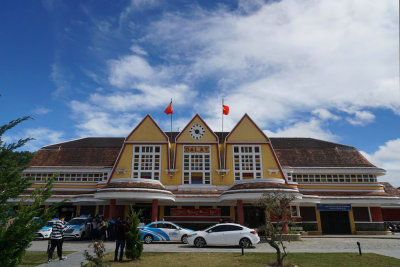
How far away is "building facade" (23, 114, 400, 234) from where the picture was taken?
27.9 m

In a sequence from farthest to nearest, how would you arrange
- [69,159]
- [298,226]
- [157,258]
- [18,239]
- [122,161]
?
[69,159]
[122,161]
[298,226]
[157,258]
[18,239]

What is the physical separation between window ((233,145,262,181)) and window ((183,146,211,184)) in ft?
9.65

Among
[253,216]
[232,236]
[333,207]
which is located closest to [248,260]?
[232,236]

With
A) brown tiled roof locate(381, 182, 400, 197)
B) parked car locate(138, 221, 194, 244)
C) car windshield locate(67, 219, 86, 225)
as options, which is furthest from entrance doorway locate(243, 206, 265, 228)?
brown tiled roof locate(381, 182, 400, 197)

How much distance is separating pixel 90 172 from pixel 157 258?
21.4 meters

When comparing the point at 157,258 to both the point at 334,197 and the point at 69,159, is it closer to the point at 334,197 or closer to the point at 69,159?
the point at 334,197

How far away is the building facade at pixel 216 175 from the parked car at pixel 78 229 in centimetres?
486

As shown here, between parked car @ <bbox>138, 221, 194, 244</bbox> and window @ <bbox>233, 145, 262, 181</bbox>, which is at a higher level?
window @ <bbox>233, 145, 262, 181</bbox>

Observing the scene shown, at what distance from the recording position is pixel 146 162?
30016 millimetres

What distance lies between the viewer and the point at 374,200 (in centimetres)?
2806

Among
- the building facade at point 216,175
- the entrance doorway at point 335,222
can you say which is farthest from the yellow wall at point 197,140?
the entrance doorway at point 335,222

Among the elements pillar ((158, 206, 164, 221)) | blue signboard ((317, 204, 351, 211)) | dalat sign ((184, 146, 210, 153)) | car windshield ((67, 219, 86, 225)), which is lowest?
car windshield ((67, 219, 86, 225))

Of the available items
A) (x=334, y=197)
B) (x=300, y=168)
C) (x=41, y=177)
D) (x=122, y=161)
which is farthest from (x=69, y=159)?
(x=334, y=197)

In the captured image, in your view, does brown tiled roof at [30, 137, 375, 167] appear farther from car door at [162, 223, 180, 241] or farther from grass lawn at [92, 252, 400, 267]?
grass lawn at [92, 252, 400, 267]
